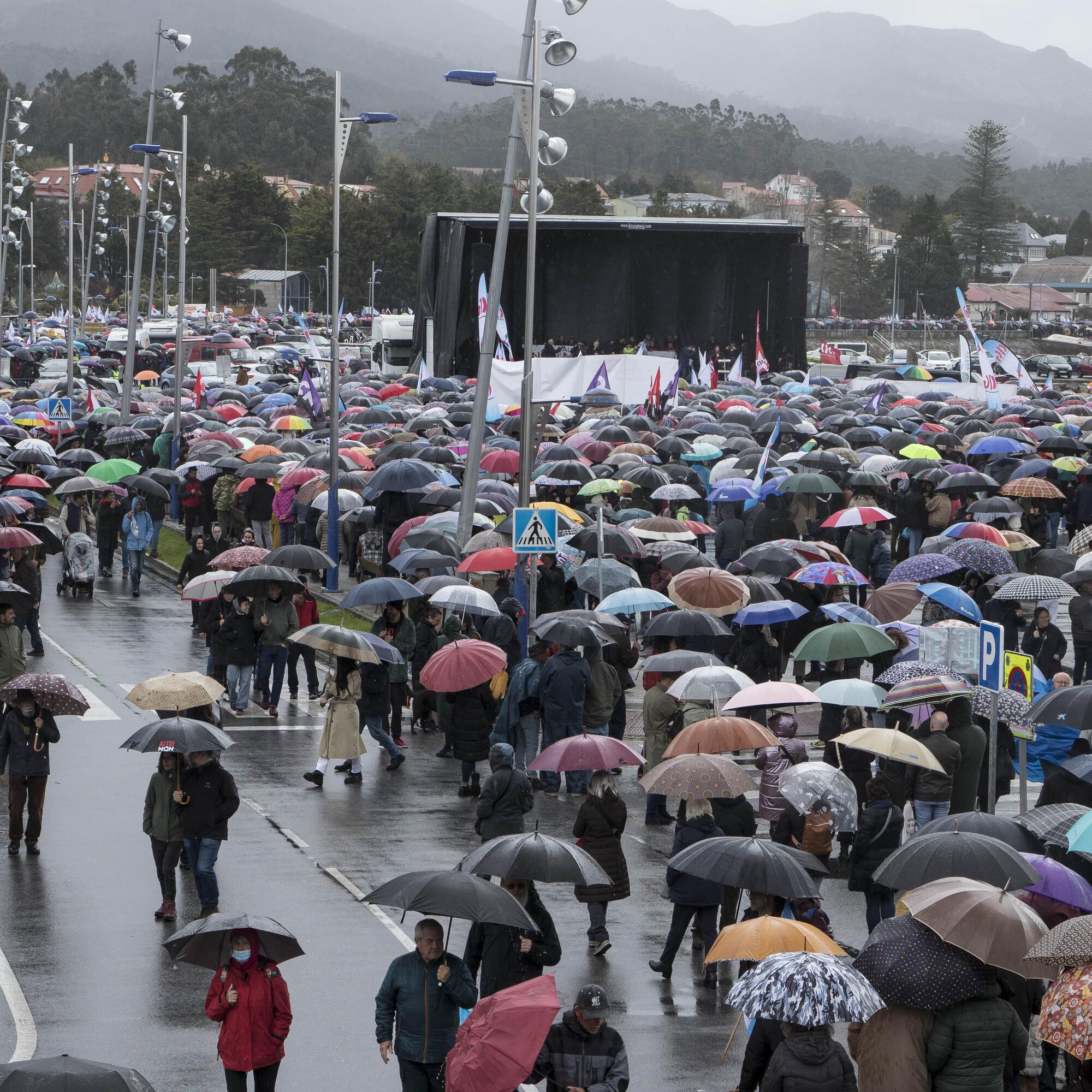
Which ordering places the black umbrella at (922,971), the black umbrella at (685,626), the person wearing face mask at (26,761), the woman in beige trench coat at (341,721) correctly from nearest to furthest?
the black umbrella at (922,971)
the person wearing face mask at (26,761)
the black umbrella at (685,626)
the woman in beige trench coat at (341,721)

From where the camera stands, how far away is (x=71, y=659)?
64.0 feet

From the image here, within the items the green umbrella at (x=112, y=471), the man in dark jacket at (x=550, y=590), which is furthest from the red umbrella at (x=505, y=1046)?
the green umbrella at (x=112, y=471)

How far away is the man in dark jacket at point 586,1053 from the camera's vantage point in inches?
275

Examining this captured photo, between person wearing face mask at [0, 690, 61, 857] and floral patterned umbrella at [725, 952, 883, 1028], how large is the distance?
7.01 m

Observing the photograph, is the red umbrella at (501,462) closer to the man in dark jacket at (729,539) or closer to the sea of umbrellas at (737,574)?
the sea of umbrellas at (737,574)

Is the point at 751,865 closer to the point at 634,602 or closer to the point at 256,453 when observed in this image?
the point at 634,602

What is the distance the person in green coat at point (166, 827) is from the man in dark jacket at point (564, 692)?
150 inches

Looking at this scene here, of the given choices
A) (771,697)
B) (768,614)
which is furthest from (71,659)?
(771,697)

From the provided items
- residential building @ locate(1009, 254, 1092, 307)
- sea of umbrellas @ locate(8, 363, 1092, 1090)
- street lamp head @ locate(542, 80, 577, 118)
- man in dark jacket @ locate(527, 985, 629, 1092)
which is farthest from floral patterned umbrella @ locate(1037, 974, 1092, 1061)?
residential building @ locate(1009, 254, 1092, 307)

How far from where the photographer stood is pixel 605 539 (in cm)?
1797

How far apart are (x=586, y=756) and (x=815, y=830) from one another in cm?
153

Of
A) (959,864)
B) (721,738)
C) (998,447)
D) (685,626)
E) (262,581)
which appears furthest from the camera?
(998,447)

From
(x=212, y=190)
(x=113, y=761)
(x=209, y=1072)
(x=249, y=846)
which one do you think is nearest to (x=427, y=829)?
(x=249, y=846)

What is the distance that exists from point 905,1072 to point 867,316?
127 metres
